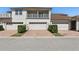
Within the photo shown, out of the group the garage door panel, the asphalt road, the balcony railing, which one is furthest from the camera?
the balcony railing

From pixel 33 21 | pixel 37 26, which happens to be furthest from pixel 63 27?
pixel 33 21

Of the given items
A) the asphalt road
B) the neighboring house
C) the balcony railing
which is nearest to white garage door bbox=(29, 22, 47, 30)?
the neighboring house

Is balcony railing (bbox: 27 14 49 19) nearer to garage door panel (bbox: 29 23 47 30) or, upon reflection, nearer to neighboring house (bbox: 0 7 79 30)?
neighboring house (bbox: 0 7 79 30)

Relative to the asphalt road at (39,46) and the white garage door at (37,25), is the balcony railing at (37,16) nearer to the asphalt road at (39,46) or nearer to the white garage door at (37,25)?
the white garage door at (37,25)

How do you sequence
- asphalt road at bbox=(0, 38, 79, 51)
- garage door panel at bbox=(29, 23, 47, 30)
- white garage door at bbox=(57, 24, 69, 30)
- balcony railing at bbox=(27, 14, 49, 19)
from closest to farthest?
asphalt road at bbox=(0, 38, 79, 51) < white garage door at bbox=(57, 24, 69, 30) < garage door panel at bbox=(29, 23, 47, 30) < balcony railing at bbox=(27, 14, 49, 19)

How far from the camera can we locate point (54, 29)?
2539cm

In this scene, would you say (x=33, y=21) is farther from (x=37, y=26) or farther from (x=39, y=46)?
(x=39, y=46)
